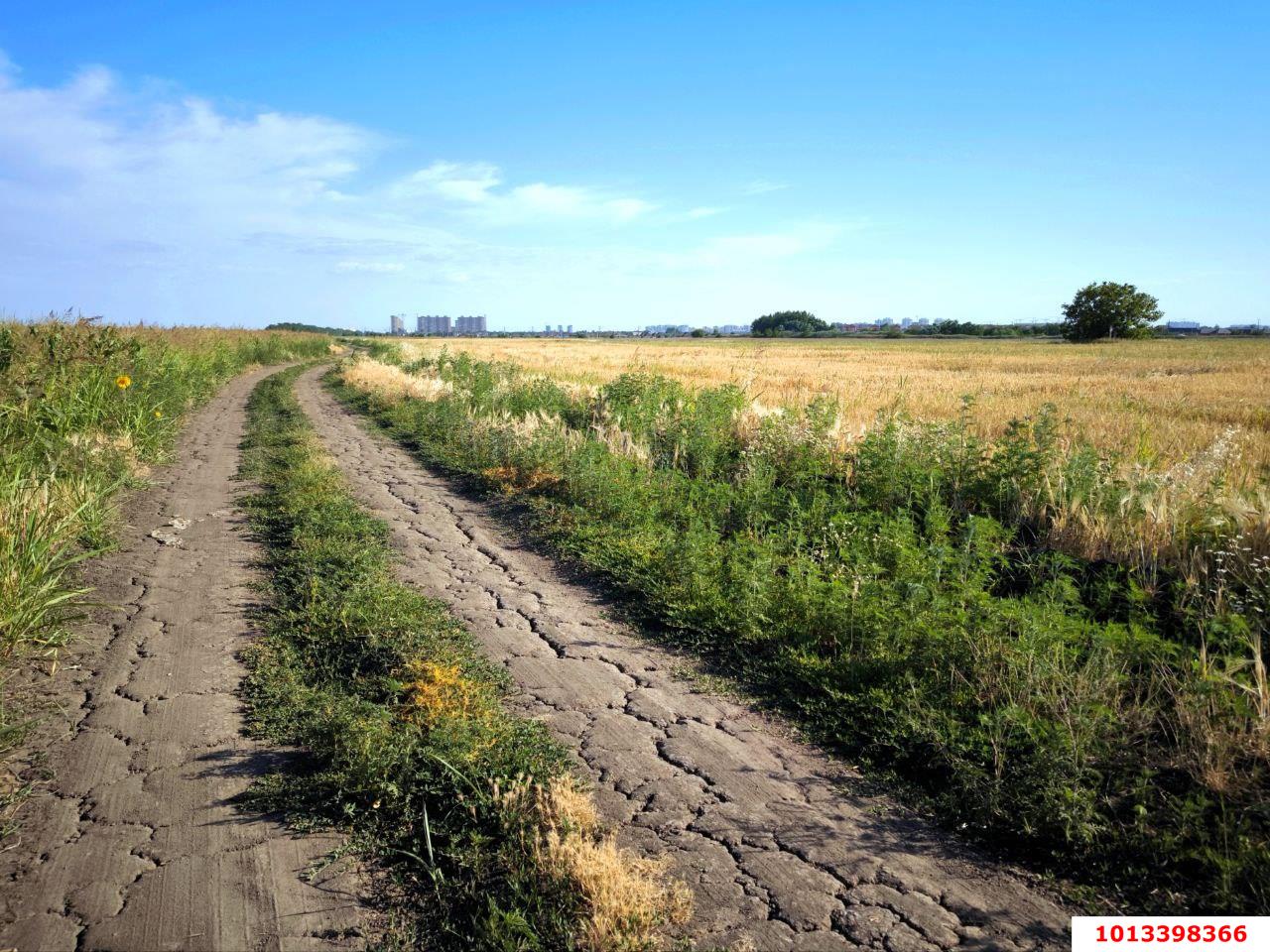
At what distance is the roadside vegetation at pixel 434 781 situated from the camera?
272 cm

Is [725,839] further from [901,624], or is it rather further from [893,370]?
[893,370]

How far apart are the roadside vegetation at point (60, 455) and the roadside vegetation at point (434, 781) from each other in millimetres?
1376

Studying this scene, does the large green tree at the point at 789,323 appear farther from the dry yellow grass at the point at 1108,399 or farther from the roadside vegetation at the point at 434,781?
the roadside vegetation at the point at 434,781

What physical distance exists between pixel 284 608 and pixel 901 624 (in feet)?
15.0

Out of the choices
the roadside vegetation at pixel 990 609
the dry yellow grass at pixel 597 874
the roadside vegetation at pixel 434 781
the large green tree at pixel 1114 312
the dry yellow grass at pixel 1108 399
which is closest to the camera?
the dry yellow grass at pixel 597 874

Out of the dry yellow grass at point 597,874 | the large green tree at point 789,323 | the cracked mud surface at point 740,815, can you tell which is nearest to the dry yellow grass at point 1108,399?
the cracked mud surface at point 740,815

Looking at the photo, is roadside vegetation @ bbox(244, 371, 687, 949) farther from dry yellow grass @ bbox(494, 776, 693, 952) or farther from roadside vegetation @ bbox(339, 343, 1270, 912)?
roadside vegetation @ bbox(339, 343, 1270, 912)

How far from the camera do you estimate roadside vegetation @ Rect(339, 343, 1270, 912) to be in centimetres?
325

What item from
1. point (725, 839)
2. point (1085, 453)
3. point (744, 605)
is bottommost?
point (725, 839)

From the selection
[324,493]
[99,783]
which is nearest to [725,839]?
[99,783]

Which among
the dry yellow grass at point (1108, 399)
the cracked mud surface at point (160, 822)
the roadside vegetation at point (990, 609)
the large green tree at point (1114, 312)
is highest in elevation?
the large green tree at point (1114, 312)

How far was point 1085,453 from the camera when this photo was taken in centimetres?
726

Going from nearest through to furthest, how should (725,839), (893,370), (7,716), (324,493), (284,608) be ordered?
1. (725,839)
2. (7,716)
3. (284,608)
4. (324,493)
5. (893,370)

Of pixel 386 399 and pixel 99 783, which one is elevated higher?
pixel 386 399
